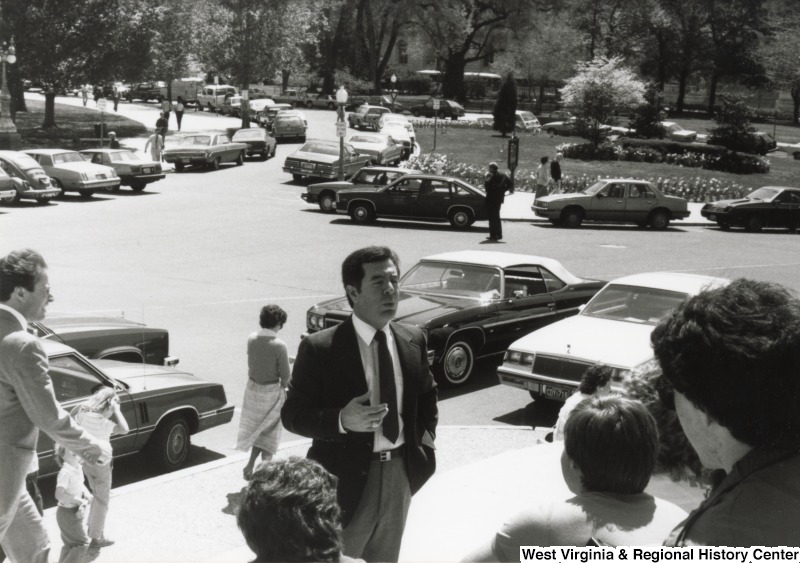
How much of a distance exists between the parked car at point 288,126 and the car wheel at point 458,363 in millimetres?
40916

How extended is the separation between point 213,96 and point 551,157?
3102 cm

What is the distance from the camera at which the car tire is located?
98.2 ft

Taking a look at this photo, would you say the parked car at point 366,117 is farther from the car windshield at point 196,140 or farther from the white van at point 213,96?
the car windshield at point 196,140

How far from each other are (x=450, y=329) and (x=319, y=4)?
7751 centimetres

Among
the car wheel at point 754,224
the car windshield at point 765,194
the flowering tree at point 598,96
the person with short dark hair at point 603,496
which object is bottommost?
the car wheel at point 754,224

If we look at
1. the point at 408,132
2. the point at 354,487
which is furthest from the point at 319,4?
the point at 354,487

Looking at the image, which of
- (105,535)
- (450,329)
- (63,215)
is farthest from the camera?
(63,215)

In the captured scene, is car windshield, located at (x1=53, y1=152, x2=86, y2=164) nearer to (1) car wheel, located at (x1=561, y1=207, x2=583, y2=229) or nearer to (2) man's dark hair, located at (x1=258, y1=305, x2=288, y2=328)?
(1) car wheel, located at (x1=561, y1=207, x2=583, y2=229)

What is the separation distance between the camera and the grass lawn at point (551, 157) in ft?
137

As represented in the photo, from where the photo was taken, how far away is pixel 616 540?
108 inches

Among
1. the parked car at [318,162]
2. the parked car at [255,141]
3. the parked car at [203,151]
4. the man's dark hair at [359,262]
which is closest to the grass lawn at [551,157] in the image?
the parked car at [318,162]

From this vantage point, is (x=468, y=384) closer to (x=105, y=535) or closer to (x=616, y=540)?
(x=105, y=535)

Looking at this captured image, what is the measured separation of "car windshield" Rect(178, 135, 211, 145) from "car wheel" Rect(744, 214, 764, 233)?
2104 centimetres

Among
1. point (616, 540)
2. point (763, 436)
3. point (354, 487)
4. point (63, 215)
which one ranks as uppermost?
point (763, 436)
